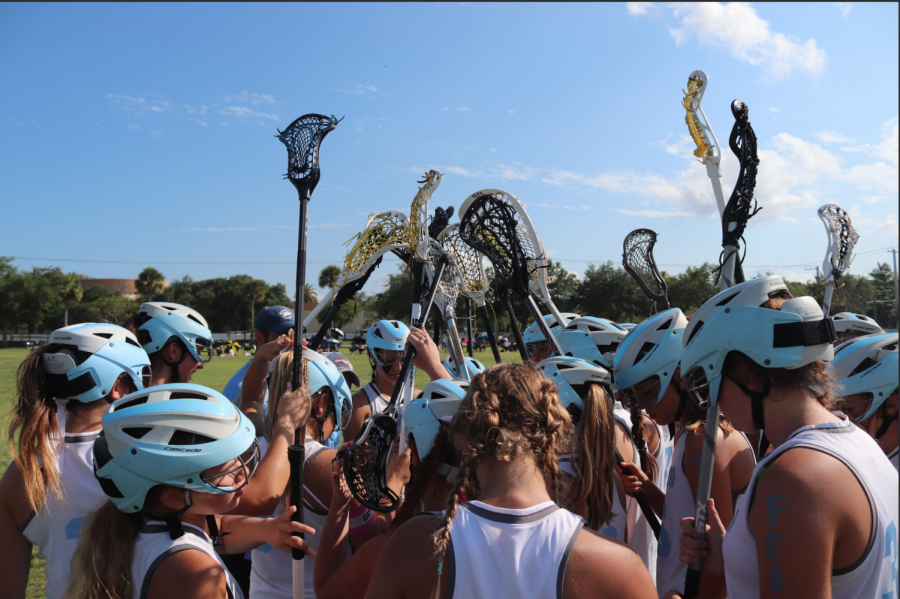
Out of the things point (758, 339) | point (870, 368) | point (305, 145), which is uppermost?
point (305, 145)

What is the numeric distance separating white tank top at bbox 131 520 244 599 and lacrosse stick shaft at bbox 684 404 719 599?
81.2 inches

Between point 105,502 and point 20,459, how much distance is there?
2.98 feet

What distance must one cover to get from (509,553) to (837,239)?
9.67 m

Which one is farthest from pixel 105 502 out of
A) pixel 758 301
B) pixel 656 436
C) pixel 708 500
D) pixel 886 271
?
pixel 886 271

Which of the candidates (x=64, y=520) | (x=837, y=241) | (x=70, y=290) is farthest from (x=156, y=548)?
(x=70, y=290)

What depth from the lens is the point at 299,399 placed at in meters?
3.22

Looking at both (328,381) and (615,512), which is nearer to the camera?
(615,512)

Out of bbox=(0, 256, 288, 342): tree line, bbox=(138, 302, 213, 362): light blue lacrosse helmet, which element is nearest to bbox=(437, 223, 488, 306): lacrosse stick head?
bbox=(138, 302, 213, 362): light blue lacrosse helmet

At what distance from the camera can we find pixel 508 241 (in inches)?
→ 246

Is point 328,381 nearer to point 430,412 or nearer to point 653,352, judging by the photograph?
point 430,412

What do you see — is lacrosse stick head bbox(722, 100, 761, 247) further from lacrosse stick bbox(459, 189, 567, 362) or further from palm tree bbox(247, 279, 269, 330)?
palm tree bbox(247, 279, 269, 330)

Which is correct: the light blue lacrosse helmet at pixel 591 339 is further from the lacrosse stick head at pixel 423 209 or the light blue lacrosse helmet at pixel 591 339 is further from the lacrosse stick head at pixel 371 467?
the lacrosse stick head at pixel 371 467

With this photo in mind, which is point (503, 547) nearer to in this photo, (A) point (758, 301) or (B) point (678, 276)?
(A) point (758, 301)

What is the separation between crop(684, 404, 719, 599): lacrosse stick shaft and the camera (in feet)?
8.58
